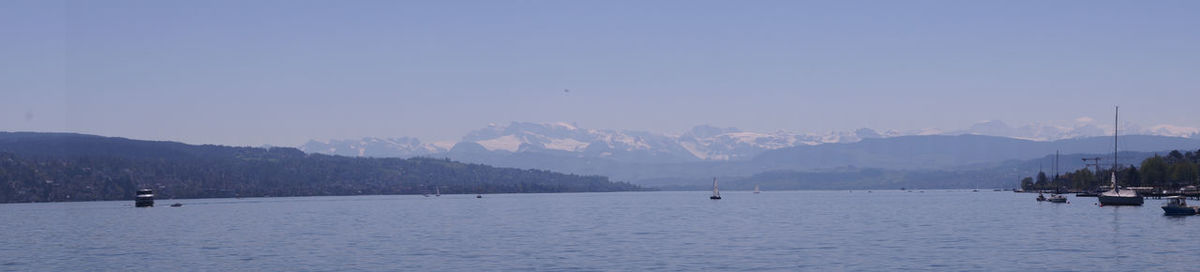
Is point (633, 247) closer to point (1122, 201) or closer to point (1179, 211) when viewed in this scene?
point (1179, 211)

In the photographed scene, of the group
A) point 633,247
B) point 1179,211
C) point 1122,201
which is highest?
point 1122,201

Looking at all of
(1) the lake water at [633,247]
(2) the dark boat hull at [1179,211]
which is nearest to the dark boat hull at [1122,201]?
(2) the dark boat hull at [1179,211]

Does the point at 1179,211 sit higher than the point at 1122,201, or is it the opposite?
the point at 1122,201

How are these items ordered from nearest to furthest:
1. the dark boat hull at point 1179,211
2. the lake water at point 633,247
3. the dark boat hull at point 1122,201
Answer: the lake water at point 633,247
the dark boat hull at point 1179,211
the dark boat hull at point 1122,201

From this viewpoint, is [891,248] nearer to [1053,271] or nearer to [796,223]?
[1053,271]

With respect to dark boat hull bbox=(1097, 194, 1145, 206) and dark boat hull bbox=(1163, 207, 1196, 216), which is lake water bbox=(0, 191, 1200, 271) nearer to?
dark boat hull bbox=(1163, 207, 1196, 216)

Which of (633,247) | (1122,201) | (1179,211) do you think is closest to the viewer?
(633,247)

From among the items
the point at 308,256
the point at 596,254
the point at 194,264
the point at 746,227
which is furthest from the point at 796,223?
the point at 194,264

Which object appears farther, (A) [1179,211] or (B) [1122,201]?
(B) [1122,201]

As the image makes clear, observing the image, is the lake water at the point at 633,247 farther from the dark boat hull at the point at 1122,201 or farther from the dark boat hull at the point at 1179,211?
the dark boat hull at the point at 1122,201

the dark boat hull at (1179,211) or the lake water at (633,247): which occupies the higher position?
the dark boat hull at (1179,211)

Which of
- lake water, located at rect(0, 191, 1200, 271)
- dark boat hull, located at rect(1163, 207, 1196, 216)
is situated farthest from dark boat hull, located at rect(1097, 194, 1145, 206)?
lake water, located at rect(0, 191, 1200, 271)

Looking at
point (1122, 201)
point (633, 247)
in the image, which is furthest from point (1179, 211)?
point (633, 247)

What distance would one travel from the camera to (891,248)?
265 ft
